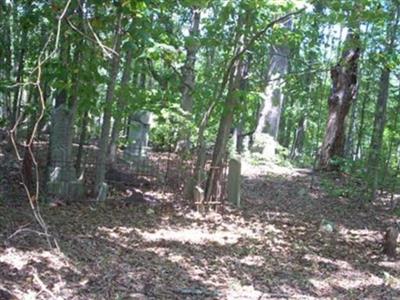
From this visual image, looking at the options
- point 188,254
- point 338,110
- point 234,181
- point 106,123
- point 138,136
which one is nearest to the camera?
point 188,254

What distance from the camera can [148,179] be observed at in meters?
11.7

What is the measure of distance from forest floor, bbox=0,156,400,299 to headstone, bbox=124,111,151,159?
174 inches

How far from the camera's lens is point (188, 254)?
281 inches

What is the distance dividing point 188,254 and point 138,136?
29.2 feet

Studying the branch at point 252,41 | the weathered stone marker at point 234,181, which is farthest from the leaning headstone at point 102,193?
the branch at point 252,41

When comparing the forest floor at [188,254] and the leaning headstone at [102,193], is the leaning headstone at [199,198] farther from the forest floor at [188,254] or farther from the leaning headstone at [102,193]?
the leaning headstone at [102,193]

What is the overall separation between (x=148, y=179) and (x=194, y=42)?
11.9ft

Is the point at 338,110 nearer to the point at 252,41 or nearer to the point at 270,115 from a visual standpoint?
the point at 270,115

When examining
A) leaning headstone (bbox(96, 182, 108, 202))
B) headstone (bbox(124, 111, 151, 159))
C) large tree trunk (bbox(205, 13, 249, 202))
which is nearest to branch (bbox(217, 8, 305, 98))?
large tree trunk (bbox(205, 13, 249, 202))

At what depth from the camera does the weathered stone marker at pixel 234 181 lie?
34.6ft

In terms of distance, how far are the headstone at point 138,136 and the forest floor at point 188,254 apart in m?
4.42

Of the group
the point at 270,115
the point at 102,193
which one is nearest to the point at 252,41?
the point at 102,193

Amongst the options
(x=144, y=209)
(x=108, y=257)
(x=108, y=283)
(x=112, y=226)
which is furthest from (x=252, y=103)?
(x=108, y=283)

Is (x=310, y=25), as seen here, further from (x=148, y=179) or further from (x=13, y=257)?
(x=13, y=257)
